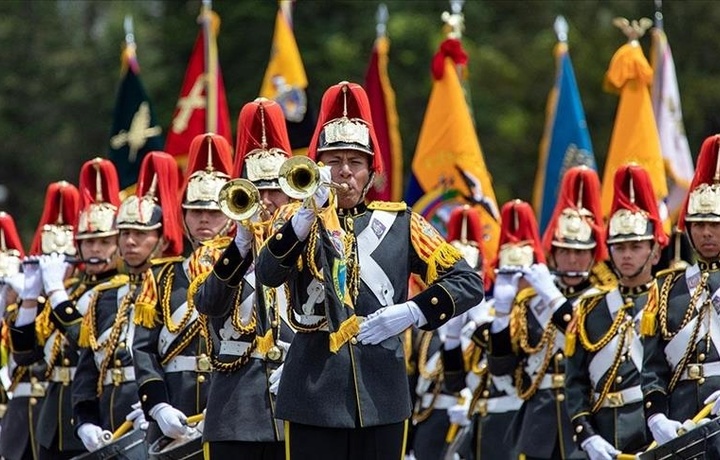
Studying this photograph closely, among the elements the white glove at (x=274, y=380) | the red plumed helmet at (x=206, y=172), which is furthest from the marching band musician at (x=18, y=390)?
the white glove at (x=274, y=380)

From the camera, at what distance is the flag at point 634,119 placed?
17328 millimetres

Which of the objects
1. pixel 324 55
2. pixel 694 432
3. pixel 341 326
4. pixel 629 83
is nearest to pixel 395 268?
pixel 341 326

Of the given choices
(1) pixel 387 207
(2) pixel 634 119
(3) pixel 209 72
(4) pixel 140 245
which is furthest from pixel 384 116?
(1) pixel 387 207

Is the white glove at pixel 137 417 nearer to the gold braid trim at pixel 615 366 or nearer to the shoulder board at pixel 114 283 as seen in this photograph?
the shoulder board at pixel 114 283

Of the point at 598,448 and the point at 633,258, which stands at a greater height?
the point at 633,258

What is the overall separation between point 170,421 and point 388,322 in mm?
2275

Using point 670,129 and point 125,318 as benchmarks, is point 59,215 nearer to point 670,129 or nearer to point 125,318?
point 125,318

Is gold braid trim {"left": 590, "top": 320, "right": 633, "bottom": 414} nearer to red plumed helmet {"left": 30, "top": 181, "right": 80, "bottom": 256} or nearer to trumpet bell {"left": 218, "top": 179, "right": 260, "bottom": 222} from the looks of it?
trumpet bell {"left": 218, "top": 179, "right": 260, "bottom": 222}

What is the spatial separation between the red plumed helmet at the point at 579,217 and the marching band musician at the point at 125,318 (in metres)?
2.55

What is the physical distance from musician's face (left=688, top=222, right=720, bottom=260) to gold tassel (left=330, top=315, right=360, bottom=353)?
2643mm

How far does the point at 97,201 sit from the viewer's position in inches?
546

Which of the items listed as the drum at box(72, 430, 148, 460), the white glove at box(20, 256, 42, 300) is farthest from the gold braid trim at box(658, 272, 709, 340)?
the white glove at box(20, 256, 42, 300)

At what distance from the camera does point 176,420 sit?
427 inches

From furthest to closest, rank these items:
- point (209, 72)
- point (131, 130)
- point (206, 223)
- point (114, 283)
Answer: point (209, 72), point (131, 130), point (114, 283), point (206, 223)
